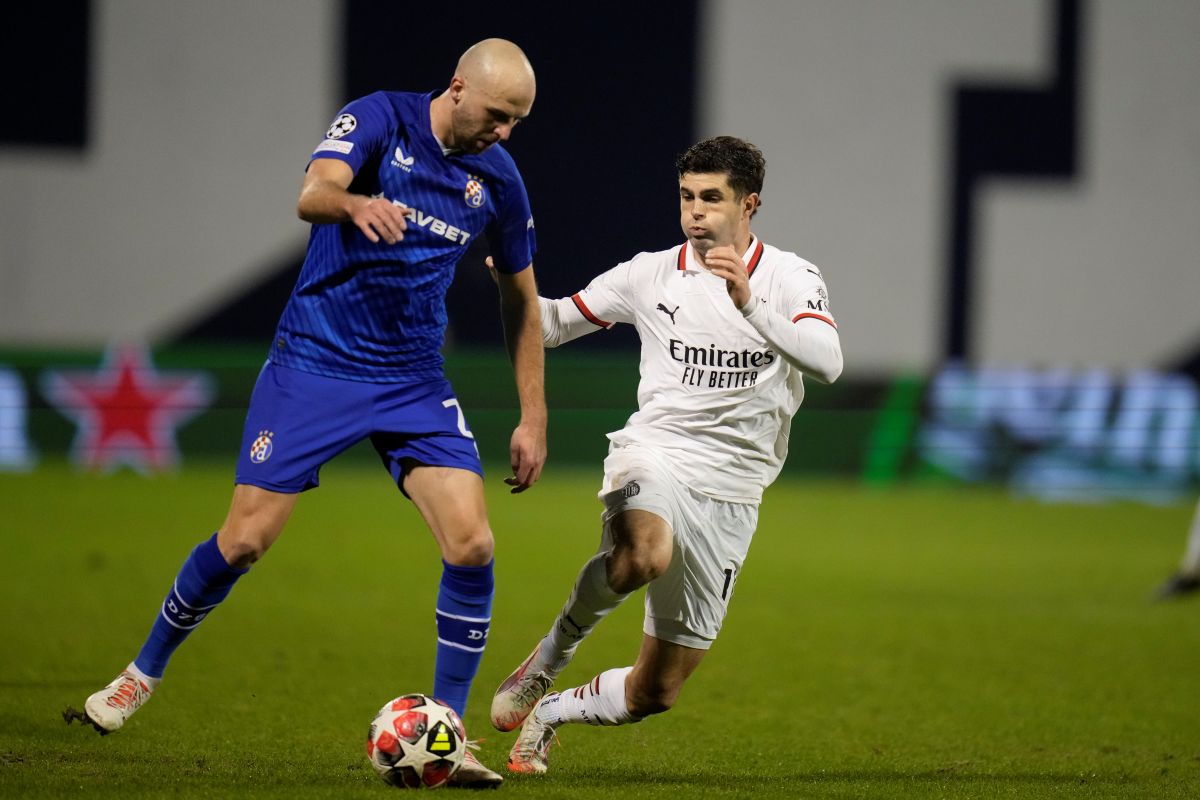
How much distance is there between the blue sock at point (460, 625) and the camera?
176 inches

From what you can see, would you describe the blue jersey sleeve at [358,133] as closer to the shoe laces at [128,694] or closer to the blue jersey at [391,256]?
the blue jersey at [391,256]

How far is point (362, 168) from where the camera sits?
4.43m

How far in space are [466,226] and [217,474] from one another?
10414 mm

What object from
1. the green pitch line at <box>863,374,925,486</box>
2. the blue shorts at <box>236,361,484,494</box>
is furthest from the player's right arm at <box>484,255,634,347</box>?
the green pitch line at <box>863,374,925,486</box>

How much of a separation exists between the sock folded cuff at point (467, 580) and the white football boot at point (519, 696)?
48 cm

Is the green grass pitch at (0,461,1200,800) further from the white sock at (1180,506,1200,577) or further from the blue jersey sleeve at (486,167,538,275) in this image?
the blue jersey sleeve at (486,167,538,275)

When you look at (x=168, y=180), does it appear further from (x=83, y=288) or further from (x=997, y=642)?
(x=997, y=642)

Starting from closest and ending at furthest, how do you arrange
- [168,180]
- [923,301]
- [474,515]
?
1. [474,515]
2. [168,180]
3. [923,301]

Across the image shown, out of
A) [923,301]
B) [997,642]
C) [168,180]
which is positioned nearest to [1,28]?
[168,180]

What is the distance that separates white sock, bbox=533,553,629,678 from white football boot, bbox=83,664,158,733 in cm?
119

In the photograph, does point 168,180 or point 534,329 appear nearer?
point 534,329

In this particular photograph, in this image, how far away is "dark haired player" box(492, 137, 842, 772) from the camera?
4691mm

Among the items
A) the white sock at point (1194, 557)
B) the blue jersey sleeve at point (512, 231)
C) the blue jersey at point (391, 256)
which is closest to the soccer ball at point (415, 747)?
the blue jersey at point (391, 256)

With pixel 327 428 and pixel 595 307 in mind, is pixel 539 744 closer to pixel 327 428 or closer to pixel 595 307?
pixel 327 428
